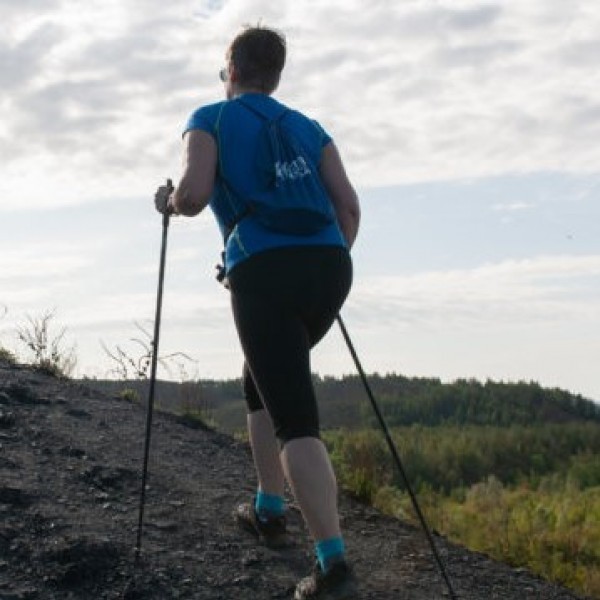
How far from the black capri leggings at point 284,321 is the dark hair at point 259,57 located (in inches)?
29.4

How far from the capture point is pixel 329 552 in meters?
4.39

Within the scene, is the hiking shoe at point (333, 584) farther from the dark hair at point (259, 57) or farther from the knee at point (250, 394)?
the dark hair at point (259, 57)

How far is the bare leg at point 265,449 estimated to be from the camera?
5023 millimetres

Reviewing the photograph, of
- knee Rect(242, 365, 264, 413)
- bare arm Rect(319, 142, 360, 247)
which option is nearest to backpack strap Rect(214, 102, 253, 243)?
bare arm Rect(319, 142, 360, 247)

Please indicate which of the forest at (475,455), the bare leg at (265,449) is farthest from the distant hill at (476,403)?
the bare leg at (265,449)

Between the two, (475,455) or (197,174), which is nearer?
(197,174)

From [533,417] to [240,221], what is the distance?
122152mm

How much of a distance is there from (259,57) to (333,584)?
212cm

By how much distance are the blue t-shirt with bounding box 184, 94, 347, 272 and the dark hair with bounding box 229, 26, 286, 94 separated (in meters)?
0.12

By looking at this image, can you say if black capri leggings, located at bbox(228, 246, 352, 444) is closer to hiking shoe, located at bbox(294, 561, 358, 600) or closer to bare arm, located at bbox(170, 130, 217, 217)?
bare arm, located at bbox(170, 130, 217, 217)

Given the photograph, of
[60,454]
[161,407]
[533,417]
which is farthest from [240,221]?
[533,417]

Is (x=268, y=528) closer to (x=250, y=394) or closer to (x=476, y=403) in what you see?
(x=250, y=394)

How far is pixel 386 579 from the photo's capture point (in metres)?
5.27

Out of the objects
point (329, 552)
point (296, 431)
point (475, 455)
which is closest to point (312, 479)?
point (296, 431)
